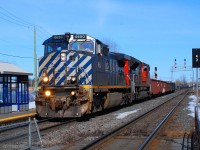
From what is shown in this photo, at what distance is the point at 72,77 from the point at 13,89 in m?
6.97

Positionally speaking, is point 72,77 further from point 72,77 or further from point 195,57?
point 195,57

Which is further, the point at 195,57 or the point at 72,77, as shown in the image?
the point at 195,57

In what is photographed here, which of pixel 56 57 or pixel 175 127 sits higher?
pixel 56 57

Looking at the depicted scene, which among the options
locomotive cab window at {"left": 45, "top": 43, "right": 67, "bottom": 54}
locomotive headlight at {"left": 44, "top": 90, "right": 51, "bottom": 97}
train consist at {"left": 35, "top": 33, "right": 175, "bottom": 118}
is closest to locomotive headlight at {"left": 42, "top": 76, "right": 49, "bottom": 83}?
train consist at {"left": 35, "top": 33, "right": 175, "bottom": 118}

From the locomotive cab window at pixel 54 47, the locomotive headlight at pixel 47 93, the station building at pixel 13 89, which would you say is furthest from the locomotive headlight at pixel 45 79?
the station building at pixel 13 89

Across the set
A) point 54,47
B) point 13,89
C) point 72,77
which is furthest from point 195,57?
point 13,89

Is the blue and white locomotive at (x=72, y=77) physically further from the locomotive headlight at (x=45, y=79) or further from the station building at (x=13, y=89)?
the station building at (x=13, y=89)

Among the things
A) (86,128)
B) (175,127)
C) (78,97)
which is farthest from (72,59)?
(175,127)

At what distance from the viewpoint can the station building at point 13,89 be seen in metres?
20.4

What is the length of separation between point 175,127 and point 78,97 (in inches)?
180

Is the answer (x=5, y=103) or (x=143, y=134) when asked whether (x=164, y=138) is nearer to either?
(x=143, y=134)

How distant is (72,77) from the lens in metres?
16.5

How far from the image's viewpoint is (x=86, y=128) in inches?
553

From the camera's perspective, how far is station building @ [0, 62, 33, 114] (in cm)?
2041
